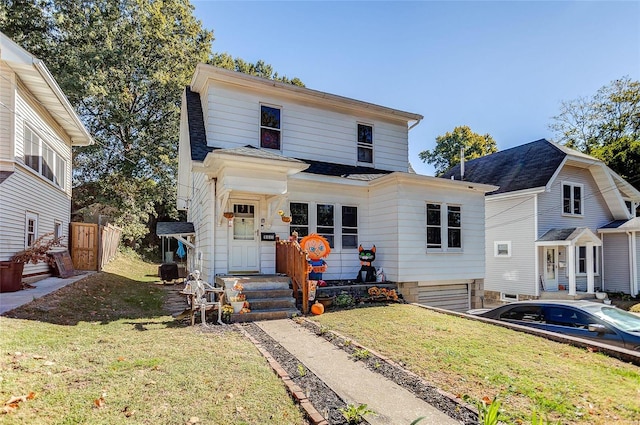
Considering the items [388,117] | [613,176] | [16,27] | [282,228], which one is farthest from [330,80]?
[16,27]

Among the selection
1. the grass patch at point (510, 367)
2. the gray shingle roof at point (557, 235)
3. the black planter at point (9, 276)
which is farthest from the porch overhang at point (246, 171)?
the gray shingle roof at point (557, 235)

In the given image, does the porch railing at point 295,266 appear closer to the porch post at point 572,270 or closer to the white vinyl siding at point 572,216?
the white vinyl siding at point 572,216

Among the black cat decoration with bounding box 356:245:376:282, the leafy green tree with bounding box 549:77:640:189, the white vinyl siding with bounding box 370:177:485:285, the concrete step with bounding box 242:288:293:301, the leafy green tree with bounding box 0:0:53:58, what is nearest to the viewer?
the concrete step with bounding box 242:288:293:301

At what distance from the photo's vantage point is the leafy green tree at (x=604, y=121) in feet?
86.9

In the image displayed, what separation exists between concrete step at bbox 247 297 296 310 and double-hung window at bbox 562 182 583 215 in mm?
15390

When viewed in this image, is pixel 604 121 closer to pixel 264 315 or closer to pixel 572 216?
pixel 572 216

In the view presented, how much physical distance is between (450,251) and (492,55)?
6.97 meters

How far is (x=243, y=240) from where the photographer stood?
9844 mm

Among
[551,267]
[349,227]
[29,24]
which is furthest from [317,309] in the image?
[29,24]

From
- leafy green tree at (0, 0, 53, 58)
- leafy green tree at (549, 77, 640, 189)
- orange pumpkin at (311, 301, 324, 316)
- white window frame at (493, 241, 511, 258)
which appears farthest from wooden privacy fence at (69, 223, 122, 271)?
leafy green tree at (549, 77, 640, 189)

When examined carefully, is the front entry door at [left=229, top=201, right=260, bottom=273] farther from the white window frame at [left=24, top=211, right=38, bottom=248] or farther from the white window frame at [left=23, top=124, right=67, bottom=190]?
the white window frame at [left=23, top=124, right=67, bottom=190]

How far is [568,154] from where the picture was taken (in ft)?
51.3

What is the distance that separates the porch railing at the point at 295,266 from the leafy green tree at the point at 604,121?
25.5m

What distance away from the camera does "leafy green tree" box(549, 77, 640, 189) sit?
86.9 feet
